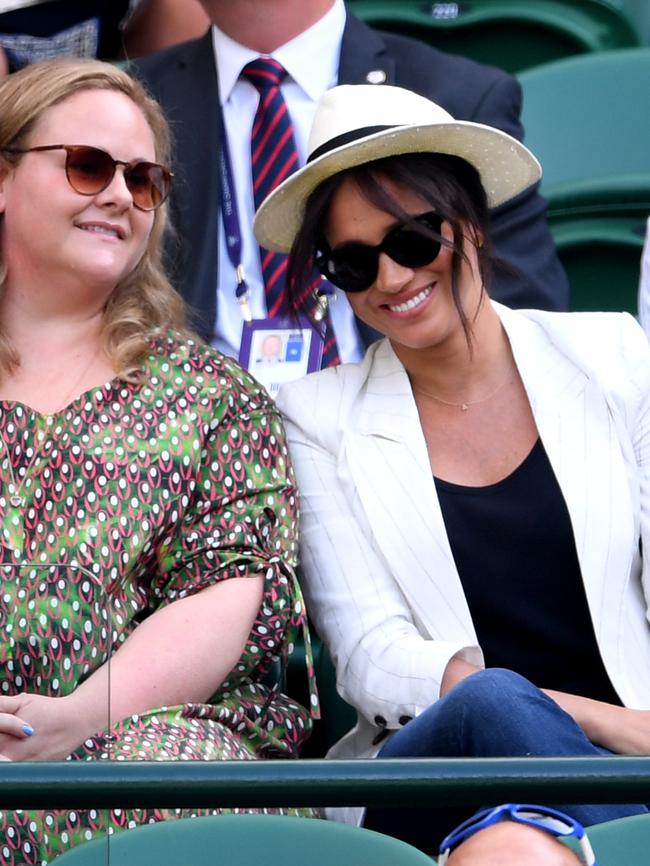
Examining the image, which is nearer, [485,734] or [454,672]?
[485,734]

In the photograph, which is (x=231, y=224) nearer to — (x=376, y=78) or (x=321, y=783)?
(x=376, y=78)

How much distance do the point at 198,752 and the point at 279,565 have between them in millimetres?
313

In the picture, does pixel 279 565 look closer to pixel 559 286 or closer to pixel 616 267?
pixel 559 286

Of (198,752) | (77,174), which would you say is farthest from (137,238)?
(198,752)

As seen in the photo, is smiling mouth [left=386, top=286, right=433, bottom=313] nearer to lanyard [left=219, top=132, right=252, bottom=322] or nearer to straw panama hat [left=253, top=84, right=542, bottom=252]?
straw panama hat [left=253, top=84, right=542, bottom=252]

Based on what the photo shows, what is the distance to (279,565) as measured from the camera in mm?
2180

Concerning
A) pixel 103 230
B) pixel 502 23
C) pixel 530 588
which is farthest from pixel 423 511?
pixel 502 23

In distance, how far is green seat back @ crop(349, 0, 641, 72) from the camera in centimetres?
388

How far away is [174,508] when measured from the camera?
86.0 inches

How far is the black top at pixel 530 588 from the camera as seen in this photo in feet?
7.12

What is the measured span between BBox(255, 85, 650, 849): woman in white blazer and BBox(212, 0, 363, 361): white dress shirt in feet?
2.09

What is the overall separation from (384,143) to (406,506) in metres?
0.48

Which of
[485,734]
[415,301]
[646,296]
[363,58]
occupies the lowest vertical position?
[485,734]

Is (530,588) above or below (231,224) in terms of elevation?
below
